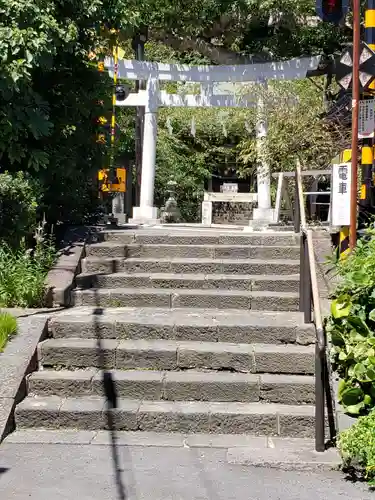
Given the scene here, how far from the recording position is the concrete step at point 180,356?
18.9ft

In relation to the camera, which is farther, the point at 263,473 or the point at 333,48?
the point at 333,48

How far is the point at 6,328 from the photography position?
5.84 meters

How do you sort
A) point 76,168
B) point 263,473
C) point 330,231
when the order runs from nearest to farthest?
point 263,473 < point 330,231 < point 76,168

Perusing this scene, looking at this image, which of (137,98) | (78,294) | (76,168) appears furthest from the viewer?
(137,98)

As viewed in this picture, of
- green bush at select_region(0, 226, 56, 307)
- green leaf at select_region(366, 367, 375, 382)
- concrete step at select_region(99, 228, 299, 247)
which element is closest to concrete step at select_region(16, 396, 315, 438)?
green leaf at select_region(366, 367, 375, 382)

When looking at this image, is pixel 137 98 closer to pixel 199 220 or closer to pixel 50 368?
pixel 199 220

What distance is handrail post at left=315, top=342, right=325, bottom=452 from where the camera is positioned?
4.66 meters

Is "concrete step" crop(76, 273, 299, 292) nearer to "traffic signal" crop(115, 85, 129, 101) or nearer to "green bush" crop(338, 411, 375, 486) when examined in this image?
"green bush" crop(338, 411, 375, 486)

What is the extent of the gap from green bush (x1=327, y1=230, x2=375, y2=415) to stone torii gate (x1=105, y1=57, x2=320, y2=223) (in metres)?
9.95

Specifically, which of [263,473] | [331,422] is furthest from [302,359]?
[263,473]

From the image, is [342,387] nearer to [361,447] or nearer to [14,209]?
[361,447]

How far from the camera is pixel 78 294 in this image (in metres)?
7.06

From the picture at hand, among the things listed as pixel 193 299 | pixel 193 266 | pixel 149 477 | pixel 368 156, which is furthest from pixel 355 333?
pixel 368 156

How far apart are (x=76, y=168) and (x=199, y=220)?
44.8 feet
